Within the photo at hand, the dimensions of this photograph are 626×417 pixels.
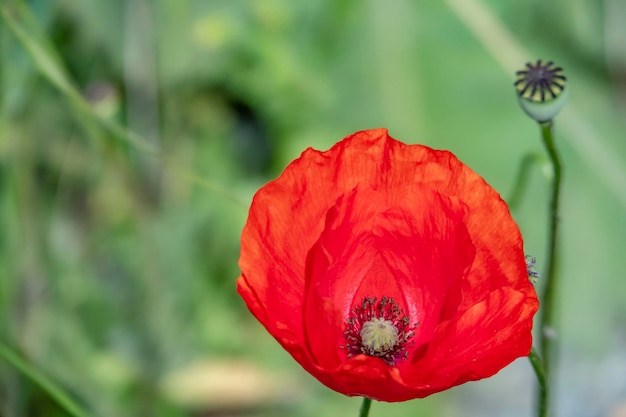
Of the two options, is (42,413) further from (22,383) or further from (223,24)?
(223,24)

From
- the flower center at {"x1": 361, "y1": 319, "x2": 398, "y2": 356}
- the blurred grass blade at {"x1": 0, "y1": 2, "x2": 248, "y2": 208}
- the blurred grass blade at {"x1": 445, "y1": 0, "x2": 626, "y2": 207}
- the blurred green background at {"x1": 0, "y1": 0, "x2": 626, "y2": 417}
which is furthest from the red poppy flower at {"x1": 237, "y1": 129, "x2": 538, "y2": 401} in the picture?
the blurred grass blade at {"x1": 445, "y1": 0, "x2": 626, "y2": 207}

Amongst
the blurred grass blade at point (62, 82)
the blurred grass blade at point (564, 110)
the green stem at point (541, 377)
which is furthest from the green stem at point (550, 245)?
the blurred grass blade at point (564, 110)

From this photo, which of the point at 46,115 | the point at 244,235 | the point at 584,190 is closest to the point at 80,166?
the point at 46,115

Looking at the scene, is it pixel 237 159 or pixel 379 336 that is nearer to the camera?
pixel 379 336

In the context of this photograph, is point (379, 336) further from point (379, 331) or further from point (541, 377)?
point (541, 377)

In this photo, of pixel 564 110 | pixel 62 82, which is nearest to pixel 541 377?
pixel 62 82

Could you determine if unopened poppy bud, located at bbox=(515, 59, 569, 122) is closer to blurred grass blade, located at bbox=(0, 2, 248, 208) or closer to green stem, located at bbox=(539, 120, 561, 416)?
green stem, located at bbox=(539, 120, 561, 416)

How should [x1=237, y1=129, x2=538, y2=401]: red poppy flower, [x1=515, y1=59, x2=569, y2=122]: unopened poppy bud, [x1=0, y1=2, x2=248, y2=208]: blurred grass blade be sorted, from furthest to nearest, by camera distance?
1. [x1=0, y1=2, x2=248, y2=208]: blurred grass blade
2. [x1=515, y1=59, x2=569, y2=122]: unopened poppy bud
3. [x1=237, y1=129, x2=538, y2=401]: red poppy flower
